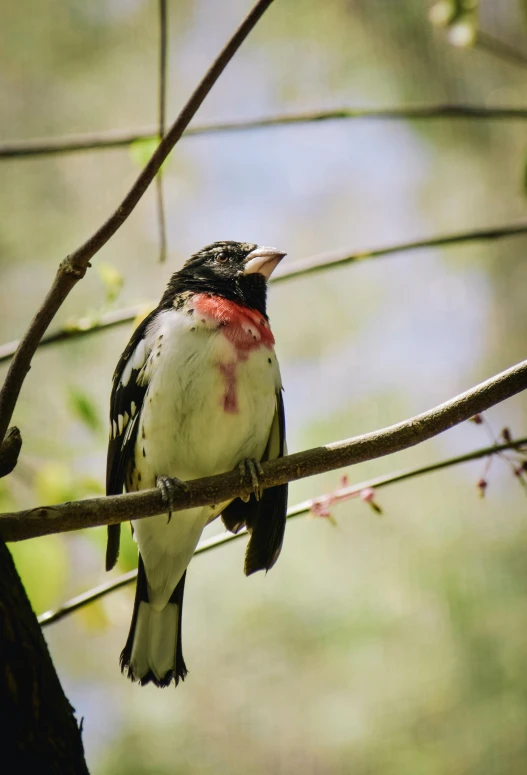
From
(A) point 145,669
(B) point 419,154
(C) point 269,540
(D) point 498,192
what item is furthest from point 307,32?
(A) point 145,669

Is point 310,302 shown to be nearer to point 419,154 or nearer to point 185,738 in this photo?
point 419,154

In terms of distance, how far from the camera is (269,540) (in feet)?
8.36

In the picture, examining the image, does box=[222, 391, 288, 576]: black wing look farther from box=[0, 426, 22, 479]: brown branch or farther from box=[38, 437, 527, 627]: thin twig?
box=[0, 426, 22, 479]: brown branch

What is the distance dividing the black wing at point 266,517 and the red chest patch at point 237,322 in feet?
0.71

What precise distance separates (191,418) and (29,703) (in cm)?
105

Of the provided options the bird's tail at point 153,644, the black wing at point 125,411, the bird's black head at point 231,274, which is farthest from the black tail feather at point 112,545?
the bird's black head at point 231,274

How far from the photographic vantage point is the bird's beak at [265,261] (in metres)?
2.77

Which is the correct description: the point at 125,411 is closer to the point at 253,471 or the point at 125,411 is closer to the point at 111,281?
the point at 111,281

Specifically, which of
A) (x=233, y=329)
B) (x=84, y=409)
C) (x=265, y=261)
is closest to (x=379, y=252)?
(x=265, y=261)

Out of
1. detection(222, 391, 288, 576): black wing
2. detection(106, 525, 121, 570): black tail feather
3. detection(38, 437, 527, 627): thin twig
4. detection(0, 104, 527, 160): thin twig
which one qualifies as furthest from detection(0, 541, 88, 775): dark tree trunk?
detection(0, 104, 527, 160): thin twig

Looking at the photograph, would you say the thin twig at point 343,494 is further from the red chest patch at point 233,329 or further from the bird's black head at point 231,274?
the bird's black head at point 231,274

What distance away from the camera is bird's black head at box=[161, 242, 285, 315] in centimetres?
278

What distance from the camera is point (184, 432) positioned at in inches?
99.3

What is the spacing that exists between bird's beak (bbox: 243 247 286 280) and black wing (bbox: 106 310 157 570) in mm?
406
